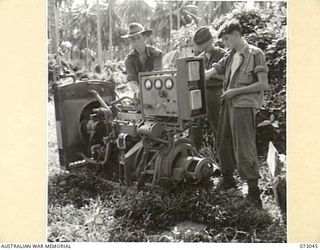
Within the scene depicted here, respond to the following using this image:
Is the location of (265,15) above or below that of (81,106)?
above

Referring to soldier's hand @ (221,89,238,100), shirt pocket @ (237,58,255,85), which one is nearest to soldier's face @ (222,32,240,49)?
shirt pocket @ (237,58,255,85)

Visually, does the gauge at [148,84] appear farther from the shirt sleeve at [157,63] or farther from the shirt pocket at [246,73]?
the shirt pocket at [246,73]

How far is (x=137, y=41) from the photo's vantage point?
7.55 ft

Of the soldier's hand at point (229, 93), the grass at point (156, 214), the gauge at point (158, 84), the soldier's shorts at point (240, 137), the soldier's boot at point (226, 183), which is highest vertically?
the gauge at point (158, 84)

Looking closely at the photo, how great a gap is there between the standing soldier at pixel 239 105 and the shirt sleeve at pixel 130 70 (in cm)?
39

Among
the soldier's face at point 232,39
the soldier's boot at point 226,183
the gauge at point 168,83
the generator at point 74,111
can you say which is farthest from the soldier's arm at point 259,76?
the generator at point 74,111

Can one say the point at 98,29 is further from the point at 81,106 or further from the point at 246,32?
the point at 246,32

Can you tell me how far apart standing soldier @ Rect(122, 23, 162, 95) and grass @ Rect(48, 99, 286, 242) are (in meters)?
0.49

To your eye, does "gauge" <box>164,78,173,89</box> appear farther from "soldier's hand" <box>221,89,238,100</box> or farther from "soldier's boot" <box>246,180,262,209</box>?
"soldier's boot" <box>246,180,262,209</box>

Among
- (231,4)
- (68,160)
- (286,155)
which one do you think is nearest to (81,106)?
(68,160)

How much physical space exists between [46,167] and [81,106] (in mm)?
412

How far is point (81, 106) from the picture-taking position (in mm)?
2510

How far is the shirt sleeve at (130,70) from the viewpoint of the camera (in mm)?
2311

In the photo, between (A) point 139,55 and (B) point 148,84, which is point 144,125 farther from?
(A) point 139,55
